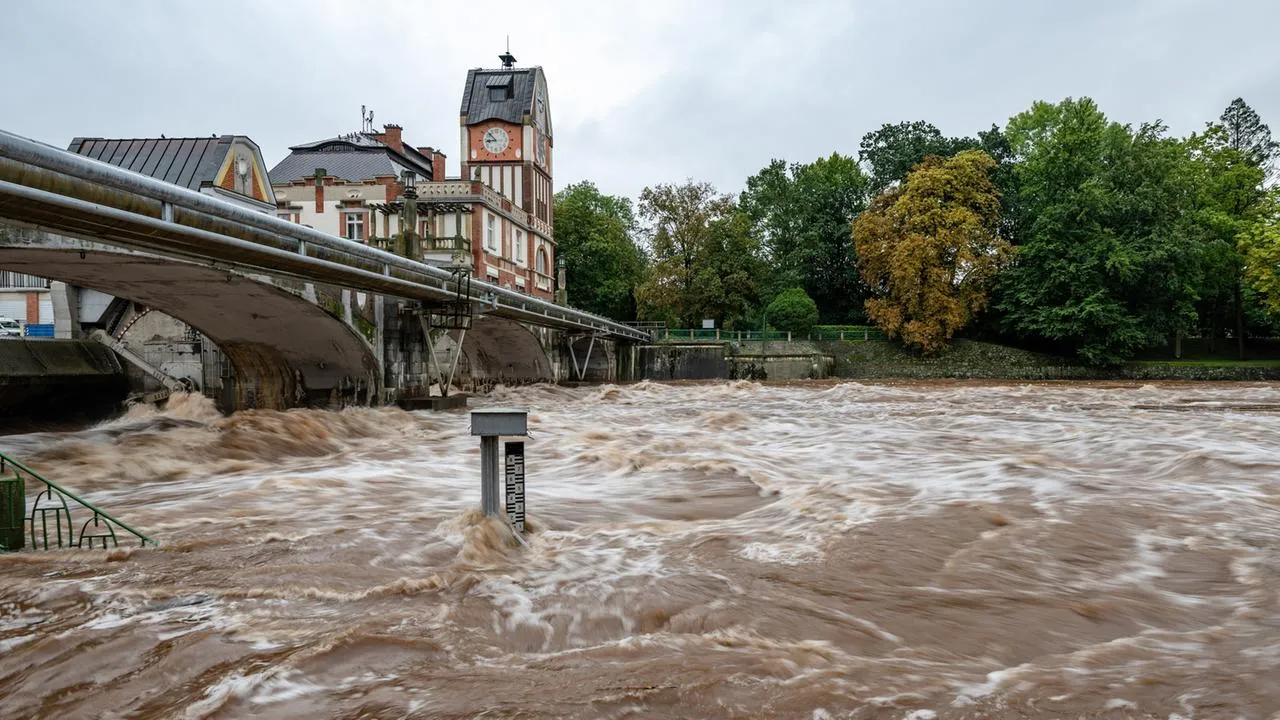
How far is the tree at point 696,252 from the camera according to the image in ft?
160

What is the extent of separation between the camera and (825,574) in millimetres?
4797

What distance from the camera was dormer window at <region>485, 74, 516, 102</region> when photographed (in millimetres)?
43844

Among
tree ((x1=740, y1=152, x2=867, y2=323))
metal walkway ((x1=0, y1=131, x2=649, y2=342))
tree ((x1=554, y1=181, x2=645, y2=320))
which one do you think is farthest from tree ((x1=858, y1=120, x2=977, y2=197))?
metal walkway ((x1=0, y1=131, x2=649, y2=342))

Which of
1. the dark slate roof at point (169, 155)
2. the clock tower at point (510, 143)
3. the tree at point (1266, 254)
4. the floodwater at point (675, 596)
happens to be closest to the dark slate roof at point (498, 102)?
the clock tower at point (510, 143)

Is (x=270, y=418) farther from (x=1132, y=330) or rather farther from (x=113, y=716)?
(x=1132, y=330)

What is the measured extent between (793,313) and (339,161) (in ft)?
85.0

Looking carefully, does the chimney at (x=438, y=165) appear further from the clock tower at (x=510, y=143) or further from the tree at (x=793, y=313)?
the tree at (x=793, y=313)

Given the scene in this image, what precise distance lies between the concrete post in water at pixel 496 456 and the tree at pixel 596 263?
5061 centimetres

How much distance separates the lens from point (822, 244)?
52344 mm

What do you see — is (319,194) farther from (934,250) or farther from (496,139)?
(934,250)

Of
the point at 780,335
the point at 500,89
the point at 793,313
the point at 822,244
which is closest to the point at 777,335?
the point at 780,335

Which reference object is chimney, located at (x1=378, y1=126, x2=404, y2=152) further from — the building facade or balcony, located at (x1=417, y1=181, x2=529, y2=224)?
balcony, located at (x1=417, y1=181, x2=529, y2=224)

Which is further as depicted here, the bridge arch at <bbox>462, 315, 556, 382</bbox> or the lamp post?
the bridge arch at <bbox>462, 315, 556, 382</bbox>

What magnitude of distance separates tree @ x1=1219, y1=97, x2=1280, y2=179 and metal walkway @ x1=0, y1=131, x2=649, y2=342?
5143 cm
